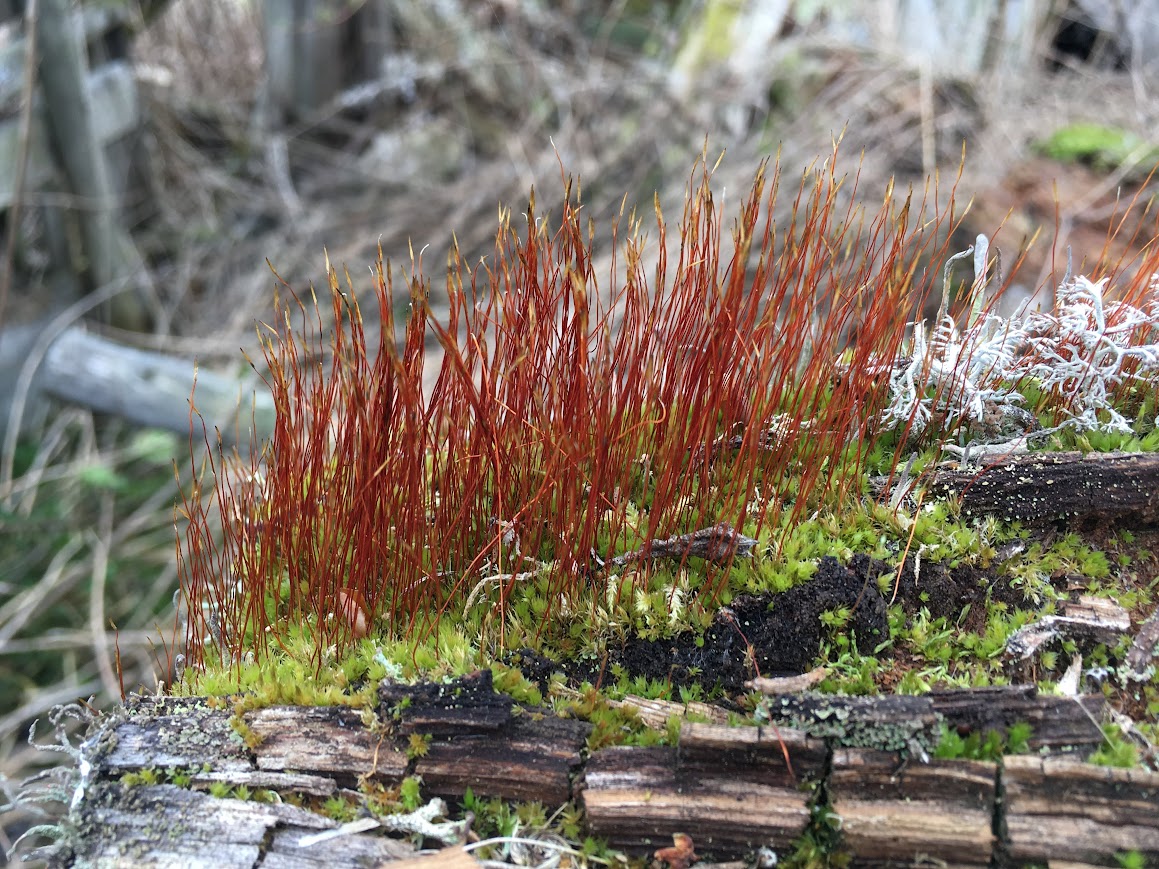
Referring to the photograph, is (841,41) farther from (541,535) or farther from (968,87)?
(541,535)

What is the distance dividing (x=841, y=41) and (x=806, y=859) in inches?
262

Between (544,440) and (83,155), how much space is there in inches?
181

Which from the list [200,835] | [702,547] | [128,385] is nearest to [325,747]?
[200,835]

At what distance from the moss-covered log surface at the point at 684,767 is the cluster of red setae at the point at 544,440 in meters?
0.20

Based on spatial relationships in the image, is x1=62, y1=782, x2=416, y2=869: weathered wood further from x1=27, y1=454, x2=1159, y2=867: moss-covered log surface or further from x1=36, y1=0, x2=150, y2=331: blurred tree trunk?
x1=36, y1=0, x2=150, y2=331: blurred tree trunk

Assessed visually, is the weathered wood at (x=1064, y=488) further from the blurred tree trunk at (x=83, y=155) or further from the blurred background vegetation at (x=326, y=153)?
the blurred tree trunk at (x=83, y=155)

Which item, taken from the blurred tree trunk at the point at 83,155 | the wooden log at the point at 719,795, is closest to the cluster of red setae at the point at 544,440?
the wooden log at the point at 719,795

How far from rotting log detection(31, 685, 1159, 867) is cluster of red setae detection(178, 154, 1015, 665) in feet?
0.83

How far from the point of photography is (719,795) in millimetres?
1441

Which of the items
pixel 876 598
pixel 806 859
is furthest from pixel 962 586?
pixel 806 859

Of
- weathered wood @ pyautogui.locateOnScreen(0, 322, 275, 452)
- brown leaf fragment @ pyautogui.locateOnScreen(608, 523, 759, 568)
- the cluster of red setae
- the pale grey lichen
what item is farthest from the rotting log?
weathered wood @ pyautogui.locateOnScreen(0, 322, 275, 452)

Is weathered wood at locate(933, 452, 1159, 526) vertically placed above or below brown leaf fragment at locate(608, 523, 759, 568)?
above

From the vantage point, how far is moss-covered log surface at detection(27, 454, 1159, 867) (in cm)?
137

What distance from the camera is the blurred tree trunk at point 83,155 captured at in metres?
4.60
